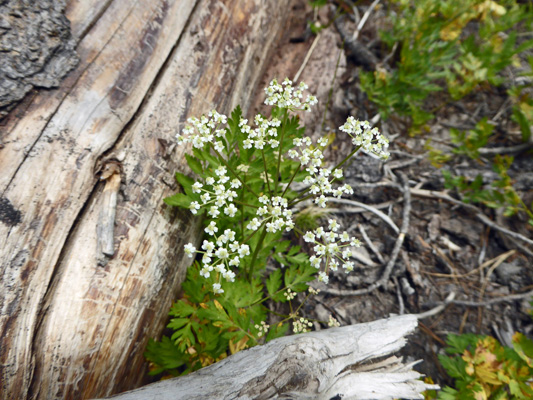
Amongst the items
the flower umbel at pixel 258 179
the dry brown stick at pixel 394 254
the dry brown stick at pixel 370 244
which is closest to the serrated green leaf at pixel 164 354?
the flower umbel at pixel 258 179

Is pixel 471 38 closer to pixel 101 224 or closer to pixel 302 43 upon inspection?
pixel 302 43

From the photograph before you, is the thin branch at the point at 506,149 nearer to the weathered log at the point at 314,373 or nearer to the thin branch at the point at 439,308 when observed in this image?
the thin branch at the point at 439,308

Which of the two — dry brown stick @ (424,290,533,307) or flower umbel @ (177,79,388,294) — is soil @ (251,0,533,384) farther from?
flower umbel @ (177,79,388,294)

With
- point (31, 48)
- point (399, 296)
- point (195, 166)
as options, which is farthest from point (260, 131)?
point (399, 296)

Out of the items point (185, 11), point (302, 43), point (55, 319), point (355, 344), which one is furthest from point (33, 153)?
point (302, 43)

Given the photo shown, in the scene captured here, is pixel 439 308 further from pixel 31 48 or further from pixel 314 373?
pixel 31 48
